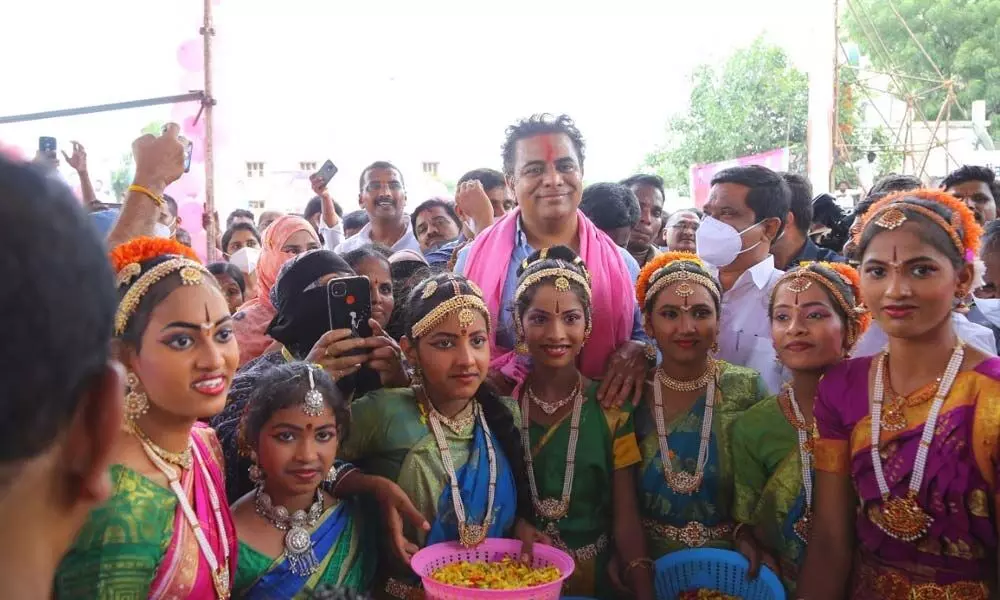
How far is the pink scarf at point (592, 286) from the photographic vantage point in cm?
360

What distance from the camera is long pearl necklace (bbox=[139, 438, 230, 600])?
2.12 m

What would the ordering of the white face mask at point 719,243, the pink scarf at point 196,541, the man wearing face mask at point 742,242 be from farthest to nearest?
the white face mask at point 719,243 → the man wearing face mask at point 742,242 → the pink scarf at point 196,541

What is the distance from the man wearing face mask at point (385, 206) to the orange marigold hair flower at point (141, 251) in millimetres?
3487

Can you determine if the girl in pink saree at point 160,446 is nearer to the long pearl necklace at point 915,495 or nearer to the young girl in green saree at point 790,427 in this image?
the young girl in green saree at point 790,427

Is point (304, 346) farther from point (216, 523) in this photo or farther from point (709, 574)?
point (709, 574)

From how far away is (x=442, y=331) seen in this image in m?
2.88

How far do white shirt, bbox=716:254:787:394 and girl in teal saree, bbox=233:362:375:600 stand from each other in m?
2.05

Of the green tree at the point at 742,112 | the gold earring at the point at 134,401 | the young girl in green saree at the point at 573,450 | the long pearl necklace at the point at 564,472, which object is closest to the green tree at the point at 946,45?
the green tree at the point at 742,112

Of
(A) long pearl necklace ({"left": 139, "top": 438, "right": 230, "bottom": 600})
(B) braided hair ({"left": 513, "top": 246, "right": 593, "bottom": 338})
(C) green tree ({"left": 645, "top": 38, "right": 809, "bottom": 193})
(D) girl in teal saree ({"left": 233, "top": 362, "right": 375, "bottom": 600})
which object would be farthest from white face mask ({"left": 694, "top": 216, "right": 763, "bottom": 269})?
(C) green tree ({"left": 645, "top": 38, "right": 809, "bottom": 193})

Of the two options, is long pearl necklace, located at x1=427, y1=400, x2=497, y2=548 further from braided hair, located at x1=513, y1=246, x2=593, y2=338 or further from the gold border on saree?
the gold border on saree

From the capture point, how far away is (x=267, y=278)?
14.9 feet

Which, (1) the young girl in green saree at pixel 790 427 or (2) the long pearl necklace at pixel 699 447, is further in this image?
(2) the long pearl necklace at pixel 699 447

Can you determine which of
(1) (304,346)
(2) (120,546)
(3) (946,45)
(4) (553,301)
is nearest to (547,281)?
(4) (553,301)

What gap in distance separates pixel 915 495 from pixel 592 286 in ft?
5.50
